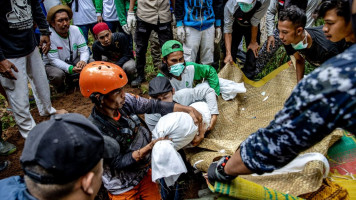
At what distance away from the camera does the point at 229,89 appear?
349 cm

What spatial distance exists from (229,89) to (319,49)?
3.98 ft

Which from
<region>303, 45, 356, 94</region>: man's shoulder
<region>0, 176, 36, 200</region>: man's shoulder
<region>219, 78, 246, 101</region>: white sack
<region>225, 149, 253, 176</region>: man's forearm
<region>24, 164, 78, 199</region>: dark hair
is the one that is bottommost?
<region>219, 78, 246, 101</region>: white sack

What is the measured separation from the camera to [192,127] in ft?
7.75

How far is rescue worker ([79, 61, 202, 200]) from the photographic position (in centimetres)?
193

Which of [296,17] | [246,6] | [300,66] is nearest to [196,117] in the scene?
[296,17]

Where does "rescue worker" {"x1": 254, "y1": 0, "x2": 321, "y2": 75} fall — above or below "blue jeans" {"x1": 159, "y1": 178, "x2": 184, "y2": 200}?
above

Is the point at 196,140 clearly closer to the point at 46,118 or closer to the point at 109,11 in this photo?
the point at 46,118

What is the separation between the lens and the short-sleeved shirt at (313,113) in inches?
34.4

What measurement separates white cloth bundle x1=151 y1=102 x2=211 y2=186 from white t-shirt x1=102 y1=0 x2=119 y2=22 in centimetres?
352

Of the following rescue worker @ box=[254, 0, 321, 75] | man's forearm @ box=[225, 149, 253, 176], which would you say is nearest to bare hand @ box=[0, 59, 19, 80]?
man's forearm @ box=[225, 149, 253, 176]

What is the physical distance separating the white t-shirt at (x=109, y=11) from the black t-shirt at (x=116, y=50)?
70 cm

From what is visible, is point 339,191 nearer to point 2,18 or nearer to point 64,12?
point 2,18

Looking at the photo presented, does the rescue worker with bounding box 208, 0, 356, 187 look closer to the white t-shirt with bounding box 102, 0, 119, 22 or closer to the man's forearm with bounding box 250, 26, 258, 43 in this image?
the man's forearm with bounding box 250, 26, 258, 43

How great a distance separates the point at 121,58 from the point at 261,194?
3.79m
